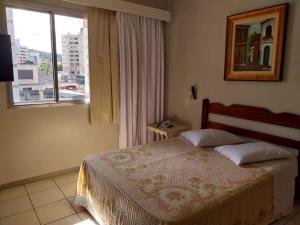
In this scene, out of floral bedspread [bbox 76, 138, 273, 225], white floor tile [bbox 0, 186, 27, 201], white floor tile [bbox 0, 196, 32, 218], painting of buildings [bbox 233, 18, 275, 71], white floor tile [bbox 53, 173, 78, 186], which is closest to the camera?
floral bedspread [bbox 76, 138, 273, 225]

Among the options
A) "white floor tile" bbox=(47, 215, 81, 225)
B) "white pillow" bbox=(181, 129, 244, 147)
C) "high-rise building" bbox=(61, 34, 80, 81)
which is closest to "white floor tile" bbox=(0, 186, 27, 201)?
"white floor tile" bbox=(47, 215, 81, 225)

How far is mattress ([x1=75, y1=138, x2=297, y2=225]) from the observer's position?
1392 mm

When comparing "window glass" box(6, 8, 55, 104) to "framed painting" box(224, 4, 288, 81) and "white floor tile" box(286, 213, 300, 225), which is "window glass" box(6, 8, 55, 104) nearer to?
"framed painting" box(224, 4, 288, 81)

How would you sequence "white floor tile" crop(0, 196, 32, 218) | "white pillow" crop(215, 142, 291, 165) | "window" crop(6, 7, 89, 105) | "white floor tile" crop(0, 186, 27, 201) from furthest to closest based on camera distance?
"window" crop(6, 7, 89, 105) < "white floor tile" crop(0, 186, 27, 201) < "white floor tile" crop(0, 196, 32, 218) < "white pillow" crop(215, 142, 291, 165)

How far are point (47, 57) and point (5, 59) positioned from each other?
0.65 m

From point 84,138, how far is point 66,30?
145 centimetres

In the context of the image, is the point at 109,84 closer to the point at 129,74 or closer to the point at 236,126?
the point at 129,74

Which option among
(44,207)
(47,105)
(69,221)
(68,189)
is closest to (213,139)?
(69,221)

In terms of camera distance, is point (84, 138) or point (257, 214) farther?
point (84, 138)

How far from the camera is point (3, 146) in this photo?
2.53 metres

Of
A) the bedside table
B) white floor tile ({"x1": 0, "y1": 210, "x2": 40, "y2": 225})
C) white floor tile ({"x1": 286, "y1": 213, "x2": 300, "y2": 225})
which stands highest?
the bedside table

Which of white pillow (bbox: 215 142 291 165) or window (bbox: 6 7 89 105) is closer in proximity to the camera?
white pillow (bbox: 215 142 291 165)

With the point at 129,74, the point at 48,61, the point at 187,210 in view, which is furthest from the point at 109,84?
the point at 187,210

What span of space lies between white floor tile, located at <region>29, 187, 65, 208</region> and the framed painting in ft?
7.97
